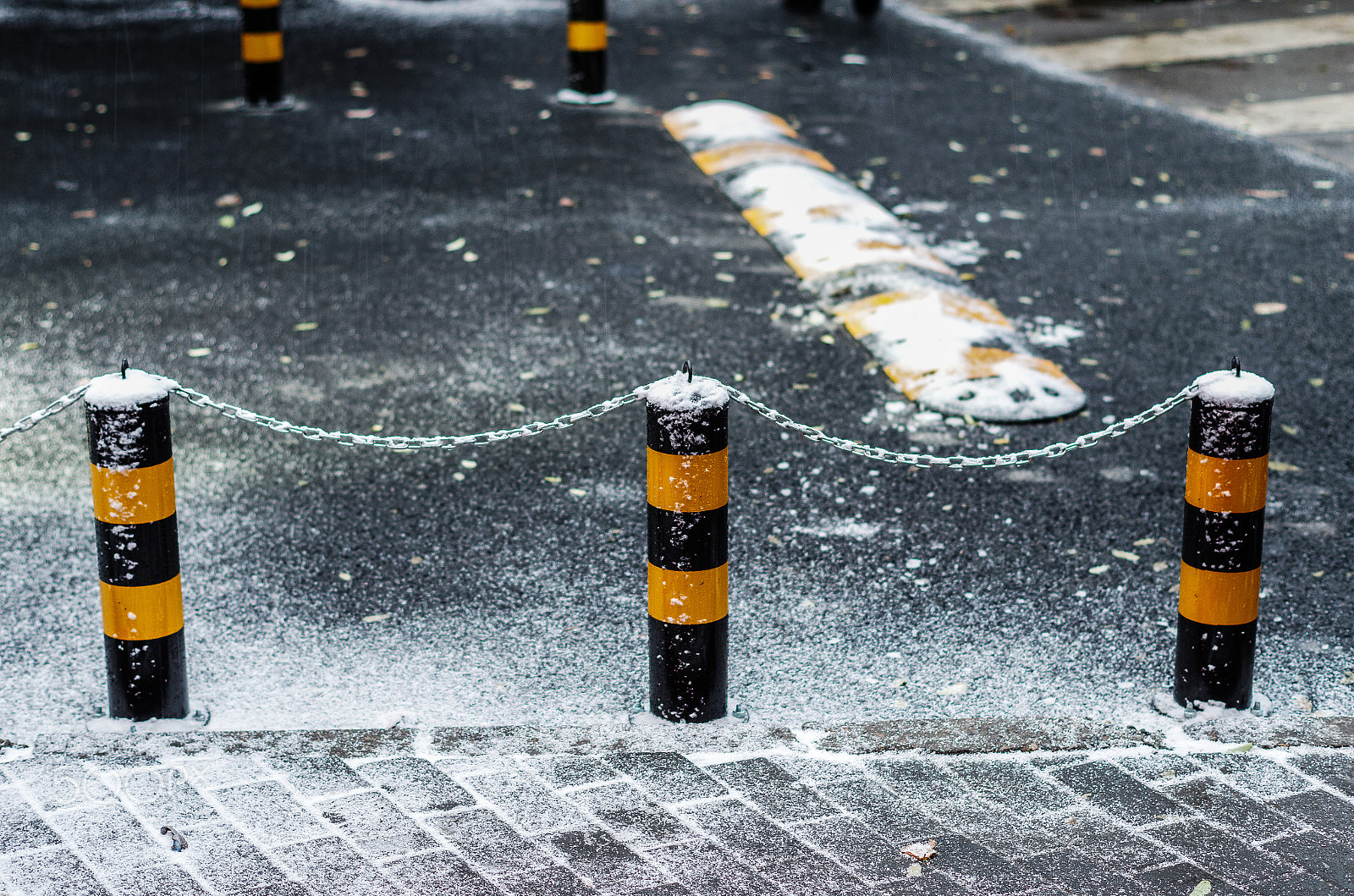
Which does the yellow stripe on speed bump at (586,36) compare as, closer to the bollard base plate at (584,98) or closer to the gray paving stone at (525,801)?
the bollard base plate at (584,98)

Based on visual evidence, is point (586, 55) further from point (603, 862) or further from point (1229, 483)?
point (603, 862)

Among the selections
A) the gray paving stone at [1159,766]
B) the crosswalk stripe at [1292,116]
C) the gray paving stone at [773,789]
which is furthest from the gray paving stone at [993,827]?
the crosswalk stripe at [1292,116]

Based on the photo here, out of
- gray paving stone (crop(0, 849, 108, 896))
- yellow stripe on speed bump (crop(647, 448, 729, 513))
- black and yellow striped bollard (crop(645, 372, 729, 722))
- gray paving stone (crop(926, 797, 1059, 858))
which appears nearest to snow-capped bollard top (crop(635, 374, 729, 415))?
black and yellow striped bollard (crop(645, 372, 729, 722))

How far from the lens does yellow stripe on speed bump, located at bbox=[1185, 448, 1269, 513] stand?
13.3 ft

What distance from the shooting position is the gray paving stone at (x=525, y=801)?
381 cm

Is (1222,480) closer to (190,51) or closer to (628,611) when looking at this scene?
(628,611)

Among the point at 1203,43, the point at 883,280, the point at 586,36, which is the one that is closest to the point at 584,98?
the point at 586,36

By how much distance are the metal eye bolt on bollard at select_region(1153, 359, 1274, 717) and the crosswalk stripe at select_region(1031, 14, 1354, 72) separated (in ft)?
30.0

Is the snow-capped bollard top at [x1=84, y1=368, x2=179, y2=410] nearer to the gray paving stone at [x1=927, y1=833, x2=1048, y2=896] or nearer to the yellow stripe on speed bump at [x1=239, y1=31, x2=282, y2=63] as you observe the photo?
the gray paving stone at [x1=927, y1=833, x2=1048, y2=896]

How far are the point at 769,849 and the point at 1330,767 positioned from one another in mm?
1450

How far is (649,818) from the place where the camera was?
383 centimetres

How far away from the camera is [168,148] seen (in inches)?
407

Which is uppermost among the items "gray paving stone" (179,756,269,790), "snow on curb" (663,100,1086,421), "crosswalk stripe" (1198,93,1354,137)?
"crosswalk stripe" (1198,93,1354,137)

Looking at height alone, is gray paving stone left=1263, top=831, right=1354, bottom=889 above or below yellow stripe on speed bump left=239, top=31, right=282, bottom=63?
below
